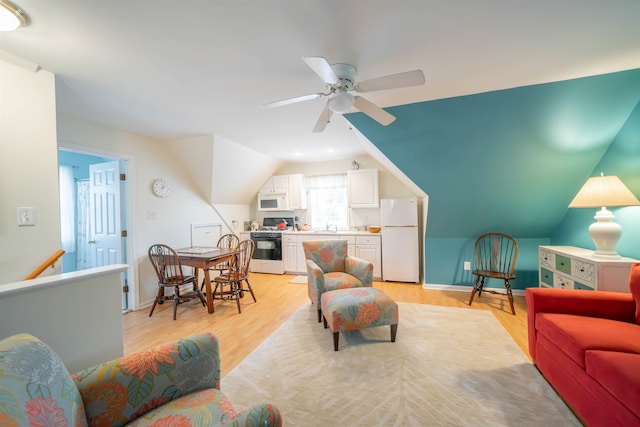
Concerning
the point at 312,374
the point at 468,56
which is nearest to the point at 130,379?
the point at 312,374

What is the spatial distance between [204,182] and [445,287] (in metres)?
4.38

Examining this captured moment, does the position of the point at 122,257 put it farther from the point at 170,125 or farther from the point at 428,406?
the point at 428,406

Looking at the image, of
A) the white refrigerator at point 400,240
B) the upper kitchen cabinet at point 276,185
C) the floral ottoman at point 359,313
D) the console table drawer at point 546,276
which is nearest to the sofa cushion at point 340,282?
the floral ottoman at point 359,313

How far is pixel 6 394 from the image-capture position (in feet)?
2.19

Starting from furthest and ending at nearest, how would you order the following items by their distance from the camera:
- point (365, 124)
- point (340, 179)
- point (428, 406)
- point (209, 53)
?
point (340, 179), point (365, 124), point (209, 53), point (428, 406)

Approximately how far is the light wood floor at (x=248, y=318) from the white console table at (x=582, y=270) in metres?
0.57

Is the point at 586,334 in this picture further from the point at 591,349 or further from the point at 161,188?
the point at 161,188

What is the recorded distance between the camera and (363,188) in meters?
4.66

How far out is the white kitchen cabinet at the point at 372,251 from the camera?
4.34 metres

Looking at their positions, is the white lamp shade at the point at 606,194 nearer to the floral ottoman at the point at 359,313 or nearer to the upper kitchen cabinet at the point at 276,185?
the floral ottoman at the point at 359,313

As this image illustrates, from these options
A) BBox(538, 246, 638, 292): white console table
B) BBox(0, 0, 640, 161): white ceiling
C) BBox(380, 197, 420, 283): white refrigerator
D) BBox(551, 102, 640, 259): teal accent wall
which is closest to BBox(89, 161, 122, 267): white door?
BBox(0, 0, 640, 161): white ceiling

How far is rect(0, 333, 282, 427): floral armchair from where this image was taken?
0.71 meters

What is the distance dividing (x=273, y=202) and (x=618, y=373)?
498cm

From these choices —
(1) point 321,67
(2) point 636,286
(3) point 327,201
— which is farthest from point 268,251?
(2) point 636,286
